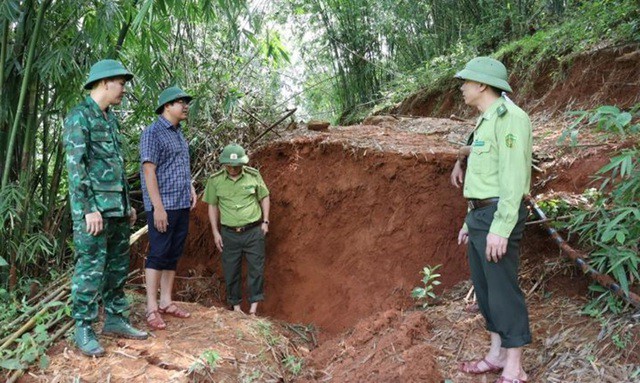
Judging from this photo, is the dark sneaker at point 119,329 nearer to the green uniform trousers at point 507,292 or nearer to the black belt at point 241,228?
the black belt at point 241,228

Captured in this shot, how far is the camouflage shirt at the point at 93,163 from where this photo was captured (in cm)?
302

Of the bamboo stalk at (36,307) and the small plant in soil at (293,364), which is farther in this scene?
the small plant in soil at (293,364)

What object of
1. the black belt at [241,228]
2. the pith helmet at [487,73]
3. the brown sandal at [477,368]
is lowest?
the brown sandal at [477,368]

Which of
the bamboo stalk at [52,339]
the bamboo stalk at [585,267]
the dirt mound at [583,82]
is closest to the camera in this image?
the bamboo stalk at [585,267]

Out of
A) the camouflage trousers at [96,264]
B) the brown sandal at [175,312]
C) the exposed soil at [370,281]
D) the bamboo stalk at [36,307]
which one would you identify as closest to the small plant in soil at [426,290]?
the exposed soil at [370,281]

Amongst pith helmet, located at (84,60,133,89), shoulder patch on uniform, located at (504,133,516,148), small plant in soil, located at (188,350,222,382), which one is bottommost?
small plant in soil, located at (188,350,222,382)

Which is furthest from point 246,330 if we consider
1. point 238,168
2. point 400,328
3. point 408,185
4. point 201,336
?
point 408,185

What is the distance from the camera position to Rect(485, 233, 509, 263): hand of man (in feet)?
8.21

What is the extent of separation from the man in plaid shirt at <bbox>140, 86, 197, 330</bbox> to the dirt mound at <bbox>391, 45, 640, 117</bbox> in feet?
12.9

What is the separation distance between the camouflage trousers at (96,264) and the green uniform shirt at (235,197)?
3.97 ft

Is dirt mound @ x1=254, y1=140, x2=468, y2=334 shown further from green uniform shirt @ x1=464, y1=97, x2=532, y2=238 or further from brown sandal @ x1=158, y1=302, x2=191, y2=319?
green uniform shirt @ x1=464, y1=97, x2=532, y2=238

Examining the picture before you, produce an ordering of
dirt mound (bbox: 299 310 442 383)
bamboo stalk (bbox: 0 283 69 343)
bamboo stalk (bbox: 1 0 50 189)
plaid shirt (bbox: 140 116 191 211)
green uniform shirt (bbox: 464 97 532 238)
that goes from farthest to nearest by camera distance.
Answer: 1. plaid shirt (bbox: 140 116 191 211)
2. bamboo stalk (bbox: 1 0 50 189)
3. bamboo stalk (bbox: 0 283 69 343)
4. dirt mound (bbox: 299 310 442 383)
5. green uniform shirt (bbox: 464 97 532 238)

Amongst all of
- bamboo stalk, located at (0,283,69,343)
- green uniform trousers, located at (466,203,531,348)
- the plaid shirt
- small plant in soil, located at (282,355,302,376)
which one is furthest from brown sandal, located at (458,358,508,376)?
bamboo stalk, located at (0,283,69,343)

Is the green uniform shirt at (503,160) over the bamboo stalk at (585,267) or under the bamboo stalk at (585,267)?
over
